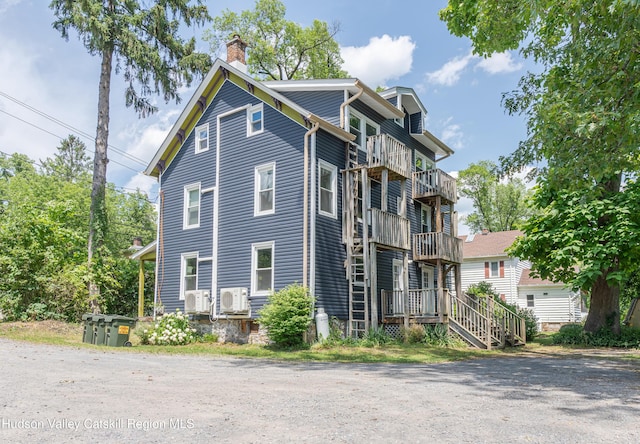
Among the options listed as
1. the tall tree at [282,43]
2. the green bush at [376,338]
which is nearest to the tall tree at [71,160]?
the tall tree at [282,43]

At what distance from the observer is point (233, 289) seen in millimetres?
17969

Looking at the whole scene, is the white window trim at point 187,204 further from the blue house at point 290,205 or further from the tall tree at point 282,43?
the tall tree at point 282,43

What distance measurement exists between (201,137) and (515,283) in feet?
87.8

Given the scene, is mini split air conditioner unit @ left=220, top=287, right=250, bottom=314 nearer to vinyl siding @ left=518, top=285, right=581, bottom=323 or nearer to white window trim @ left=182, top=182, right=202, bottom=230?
white window trim @ left=182, top=182, right=202, bottom=230

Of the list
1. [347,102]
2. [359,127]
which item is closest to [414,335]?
[359,127]

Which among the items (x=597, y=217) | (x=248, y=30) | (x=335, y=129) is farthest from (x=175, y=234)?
(x=248, y=30)

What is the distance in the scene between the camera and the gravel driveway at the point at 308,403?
17.5ft

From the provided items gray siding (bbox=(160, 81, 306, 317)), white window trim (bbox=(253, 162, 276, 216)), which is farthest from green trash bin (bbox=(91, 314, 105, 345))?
white window trim (bbox=(253, 162, 276, 216))

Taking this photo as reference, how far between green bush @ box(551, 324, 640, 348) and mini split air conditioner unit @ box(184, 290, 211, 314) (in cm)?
1377

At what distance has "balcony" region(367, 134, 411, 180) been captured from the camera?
18.5 meters

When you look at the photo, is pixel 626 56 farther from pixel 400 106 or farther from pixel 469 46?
pixel 400 106

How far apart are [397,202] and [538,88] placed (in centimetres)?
792

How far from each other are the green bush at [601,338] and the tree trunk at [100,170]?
1946 centimetres

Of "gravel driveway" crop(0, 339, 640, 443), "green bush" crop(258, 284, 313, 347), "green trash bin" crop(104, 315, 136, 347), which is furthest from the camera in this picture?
"green trash bin" crop(104, 315, 136, 347)
